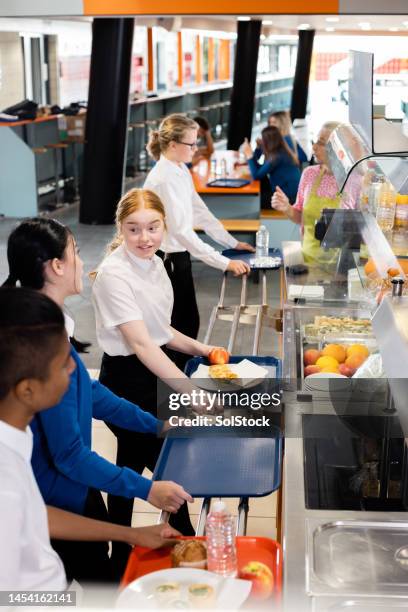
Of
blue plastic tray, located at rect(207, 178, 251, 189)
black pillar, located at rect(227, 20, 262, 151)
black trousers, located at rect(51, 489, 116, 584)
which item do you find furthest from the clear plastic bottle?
black pillar, located at rect(227, 20, 262, 151)

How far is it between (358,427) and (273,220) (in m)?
6.28

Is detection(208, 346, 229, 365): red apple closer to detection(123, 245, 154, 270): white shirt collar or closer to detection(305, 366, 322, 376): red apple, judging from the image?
detection(305, 366, 322, 376): red apple

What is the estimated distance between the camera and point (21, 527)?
61.7 inches

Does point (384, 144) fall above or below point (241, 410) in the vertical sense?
above

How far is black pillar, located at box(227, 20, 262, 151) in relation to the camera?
585 inches

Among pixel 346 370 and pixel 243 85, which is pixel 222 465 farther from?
pixel 243 85

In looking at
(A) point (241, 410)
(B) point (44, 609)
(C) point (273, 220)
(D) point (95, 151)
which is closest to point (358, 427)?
(A) point (241, 410)

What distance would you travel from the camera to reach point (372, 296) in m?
3.59

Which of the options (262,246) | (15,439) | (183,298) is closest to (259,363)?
(15,439)

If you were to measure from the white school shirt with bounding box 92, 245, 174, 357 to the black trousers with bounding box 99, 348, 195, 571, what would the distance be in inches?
2.9

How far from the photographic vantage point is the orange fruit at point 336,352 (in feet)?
11.1

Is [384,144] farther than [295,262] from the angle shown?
No

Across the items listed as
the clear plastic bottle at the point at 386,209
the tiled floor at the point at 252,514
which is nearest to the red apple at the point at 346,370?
the clear plastic bottle at the point at 386,209

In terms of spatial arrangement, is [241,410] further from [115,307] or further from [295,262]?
[295,262]
